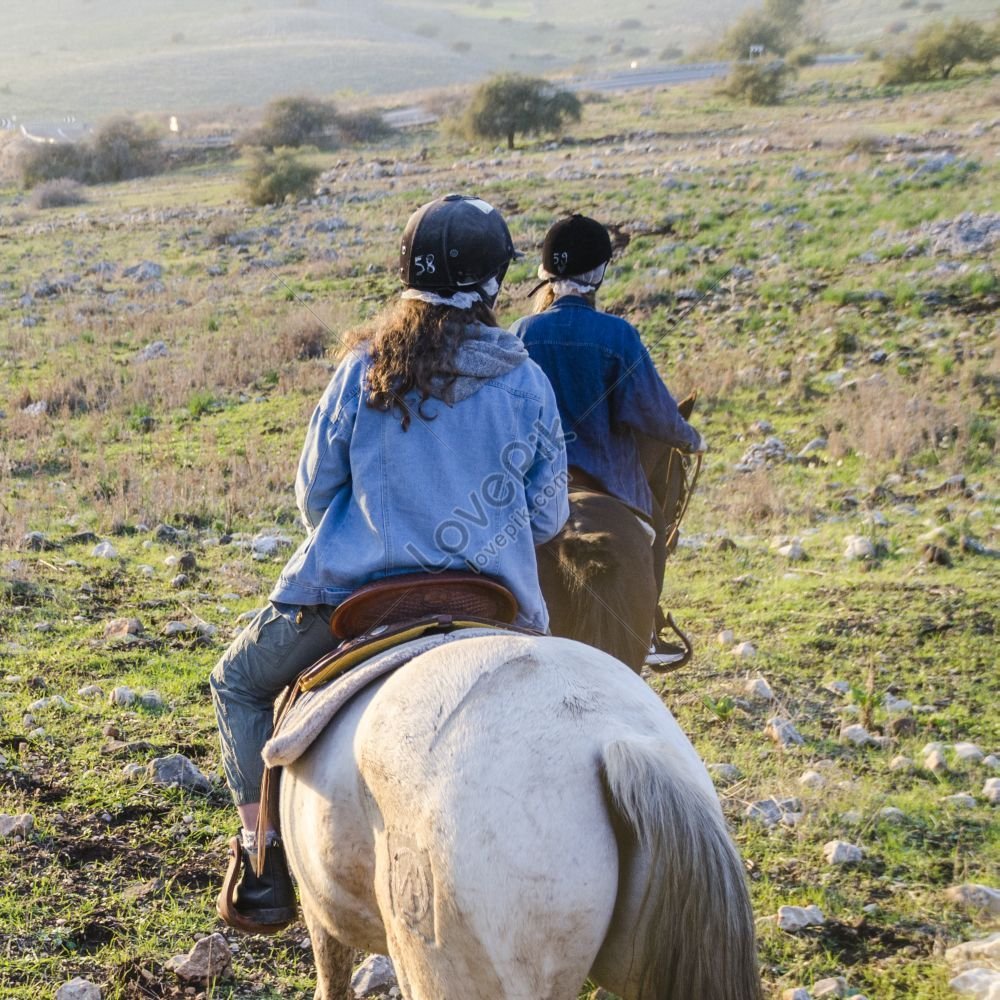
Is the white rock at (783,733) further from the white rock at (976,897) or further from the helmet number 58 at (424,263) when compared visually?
the helmet number 58 at (424,263)

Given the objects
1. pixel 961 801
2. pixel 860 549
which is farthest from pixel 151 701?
pixel 860 549

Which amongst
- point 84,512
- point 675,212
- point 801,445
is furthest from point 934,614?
point 675,212

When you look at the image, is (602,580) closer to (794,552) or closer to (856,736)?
(856,736)

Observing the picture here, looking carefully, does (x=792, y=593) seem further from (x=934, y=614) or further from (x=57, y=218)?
(x=57, y=218)

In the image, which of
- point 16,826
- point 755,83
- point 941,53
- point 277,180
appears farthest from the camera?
point 755,83

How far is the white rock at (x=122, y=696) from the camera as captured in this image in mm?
5492

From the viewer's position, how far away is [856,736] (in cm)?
500

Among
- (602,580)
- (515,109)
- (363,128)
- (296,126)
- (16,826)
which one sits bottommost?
(16,826)

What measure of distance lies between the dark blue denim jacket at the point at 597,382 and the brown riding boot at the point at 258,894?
2.21 meters

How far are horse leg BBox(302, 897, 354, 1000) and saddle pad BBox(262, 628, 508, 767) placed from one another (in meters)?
0.49

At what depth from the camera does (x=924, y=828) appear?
4273 millimetres

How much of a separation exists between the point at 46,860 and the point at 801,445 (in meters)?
7.20

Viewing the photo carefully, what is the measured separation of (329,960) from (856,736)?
9.71 ft

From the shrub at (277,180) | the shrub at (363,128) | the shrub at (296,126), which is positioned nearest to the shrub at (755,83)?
the shrub at (363,128)
